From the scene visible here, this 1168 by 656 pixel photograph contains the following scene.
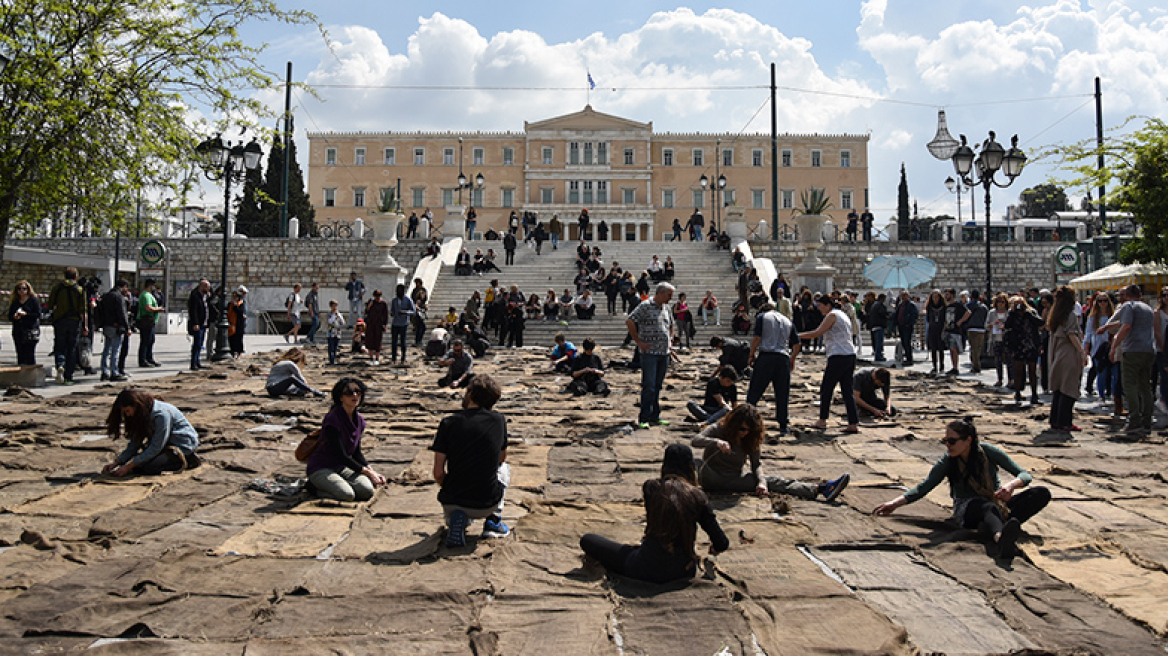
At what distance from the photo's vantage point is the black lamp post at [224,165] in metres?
14.7

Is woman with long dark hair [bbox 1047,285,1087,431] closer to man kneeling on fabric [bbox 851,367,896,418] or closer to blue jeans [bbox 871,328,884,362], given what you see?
man kneeling on fabric [bbox 851,367,896,418]

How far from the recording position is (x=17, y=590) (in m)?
3.73

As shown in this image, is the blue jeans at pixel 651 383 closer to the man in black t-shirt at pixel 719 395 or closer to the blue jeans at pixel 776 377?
the man in black t-shirt at pixel 719 395

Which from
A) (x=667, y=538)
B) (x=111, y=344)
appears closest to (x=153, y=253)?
(x=111, y=344)

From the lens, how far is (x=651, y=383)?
874 centimetres

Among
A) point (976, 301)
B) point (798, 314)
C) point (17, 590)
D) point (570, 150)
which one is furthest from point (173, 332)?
point (570, 150)

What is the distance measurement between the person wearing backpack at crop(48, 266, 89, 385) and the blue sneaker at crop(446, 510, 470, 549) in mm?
8794

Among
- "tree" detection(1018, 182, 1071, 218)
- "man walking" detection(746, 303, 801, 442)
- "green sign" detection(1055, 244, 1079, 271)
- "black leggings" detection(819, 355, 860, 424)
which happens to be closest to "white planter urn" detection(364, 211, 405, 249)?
"green sign" detection(1055, 244, 1079, 271)

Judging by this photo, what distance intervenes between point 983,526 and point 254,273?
32323 millimetres

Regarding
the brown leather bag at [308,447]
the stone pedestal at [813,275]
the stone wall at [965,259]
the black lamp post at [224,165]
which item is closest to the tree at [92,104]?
the black lamp post at [224,165]

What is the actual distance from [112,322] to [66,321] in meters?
0.58

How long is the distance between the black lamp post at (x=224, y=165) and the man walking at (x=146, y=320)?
4.21ft

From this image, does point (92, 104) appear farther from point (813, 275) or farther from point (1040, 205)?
point (1040, 205)

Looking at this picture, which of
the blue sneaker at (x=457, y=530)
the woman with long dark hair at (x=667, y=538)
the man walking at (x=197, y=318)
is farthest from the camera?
the man walking at (x=197, y=318)
